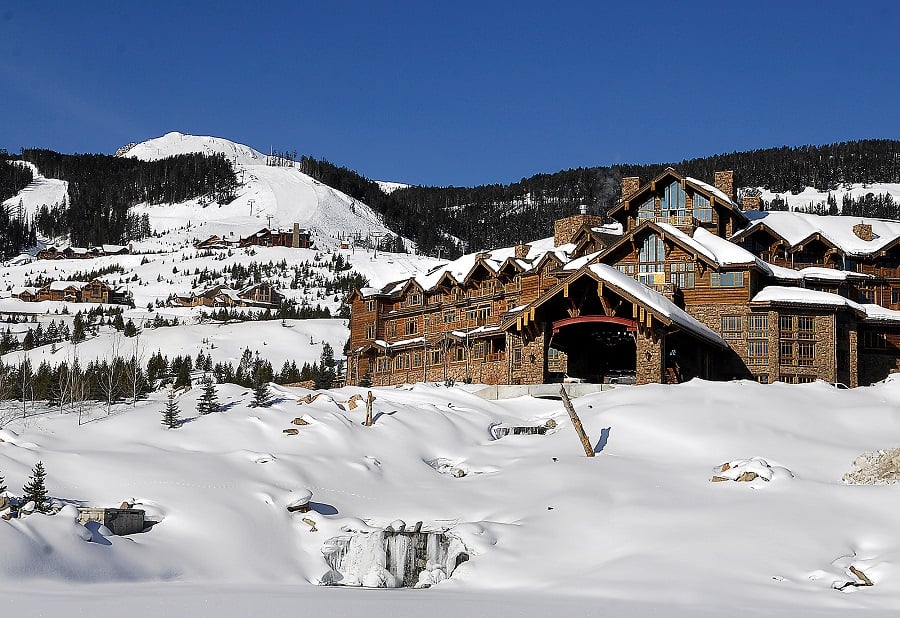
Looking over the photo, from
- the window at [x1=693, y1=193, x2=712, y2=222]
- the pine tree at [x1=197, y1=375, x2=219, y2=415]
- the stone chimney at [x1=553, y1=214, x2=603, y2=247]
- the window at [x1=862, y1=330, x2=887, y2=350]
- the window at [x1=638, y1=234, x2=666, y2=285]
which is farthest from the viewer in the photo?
the stone chimney at [x1=553, y1=214, x2=603, y2=247]

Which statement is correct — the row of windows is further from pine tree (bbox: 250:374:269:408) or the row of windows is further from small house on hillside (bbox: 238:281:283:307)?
small house on hillside (bbox: 238:281:283:307)

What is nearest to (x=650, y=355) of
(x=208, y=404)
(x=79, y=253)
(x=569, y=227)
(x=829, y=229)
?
(x=208, y=404)

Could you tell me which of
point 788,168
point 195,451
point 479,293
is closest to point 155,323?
point 479,293

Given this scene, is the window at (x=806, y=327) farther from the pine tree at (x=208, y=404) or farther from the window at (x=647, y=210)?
the pine tree at (x=208, y=404)

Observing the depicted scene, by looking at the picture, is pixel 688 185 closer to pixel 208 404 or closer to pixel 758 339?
pixel 758 339

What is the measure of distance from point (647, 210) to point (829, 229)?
31.3 feet

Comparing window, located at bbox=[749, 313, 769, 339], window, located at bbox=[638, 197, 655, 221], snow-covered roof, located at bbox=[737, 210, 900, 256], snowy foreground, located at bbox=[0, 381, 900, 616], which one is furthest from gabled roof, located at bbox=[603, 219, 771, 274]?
snowy foreground, located at bbox=[0, 381, 900, 616]

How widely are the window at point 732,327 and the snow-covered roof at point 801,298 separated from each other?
1.11 m

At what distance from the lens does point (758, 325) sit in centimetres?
4706

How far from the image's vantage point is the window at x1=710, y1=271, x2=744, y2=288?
4712 centimetres

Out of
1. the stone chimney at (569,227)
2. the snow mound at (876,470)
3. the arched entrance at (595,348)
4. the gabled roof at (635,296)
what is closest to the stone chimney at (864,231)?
the stone chimney at (569,227)

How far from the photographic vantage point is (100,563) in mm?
19922

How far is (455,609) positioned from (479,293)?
3878cm

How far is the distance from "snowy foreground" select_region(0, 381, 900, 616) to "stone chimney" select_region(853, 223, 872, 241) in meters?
18.4
